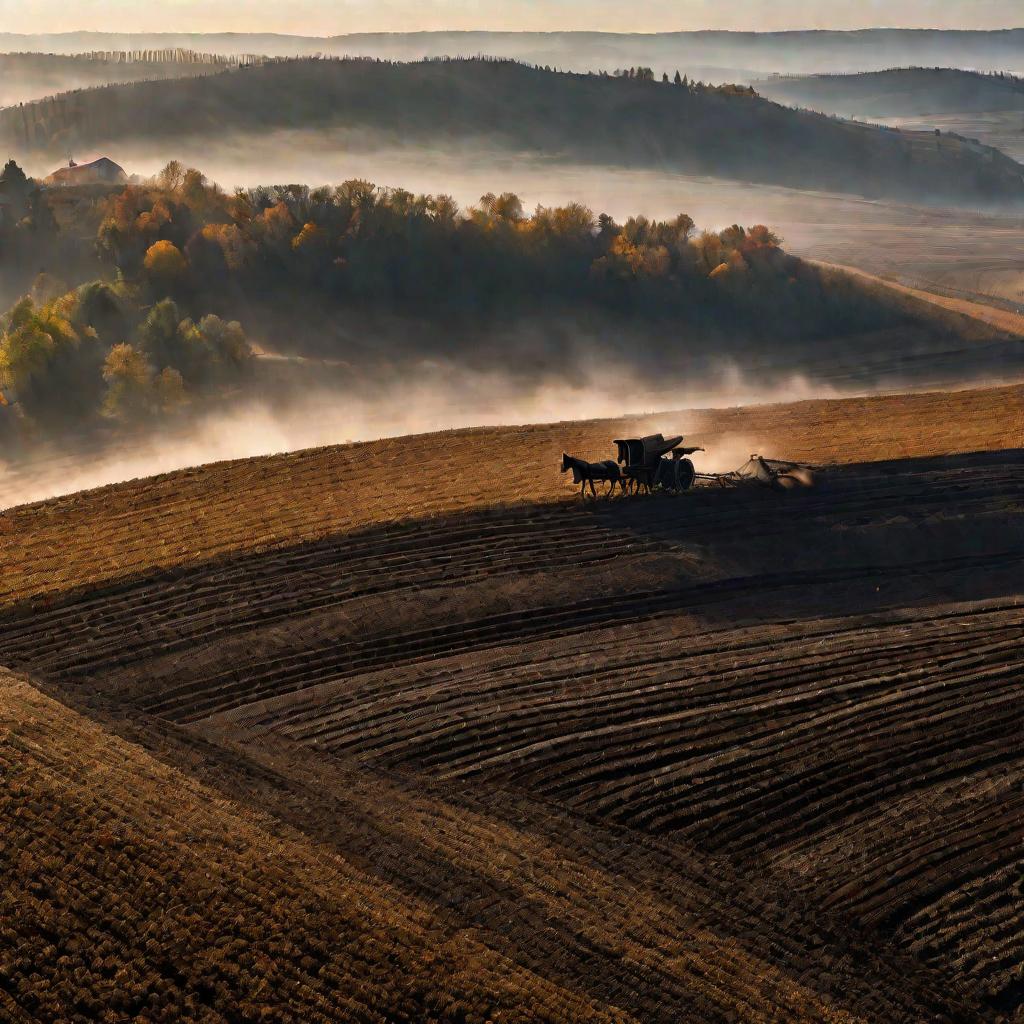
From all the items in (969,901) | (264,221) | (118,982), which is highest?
(264,221)

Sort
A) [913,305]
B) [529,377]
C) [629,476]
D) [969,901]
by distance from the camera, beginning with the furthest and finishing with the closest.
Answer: [913,305] < [529,377] < [629,476] < [969,901]

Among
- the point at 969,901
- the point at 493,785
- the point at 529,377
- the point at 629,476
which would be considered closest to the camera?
the point at 969,901

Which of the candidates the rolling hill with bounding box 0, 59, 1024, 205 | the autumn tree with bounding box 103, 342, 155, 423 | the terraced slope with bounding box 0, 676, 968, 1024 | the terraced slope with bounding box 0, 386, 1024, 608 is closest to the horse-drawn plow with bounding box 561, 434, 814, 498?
the terraced slope with bounding box 0, 386, 1024, 608

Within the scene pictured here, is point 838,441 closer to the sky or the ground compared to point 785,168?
closer to the ground

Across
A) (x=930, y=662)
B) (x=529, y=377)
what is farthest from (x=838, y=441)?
(x=529, y=377)

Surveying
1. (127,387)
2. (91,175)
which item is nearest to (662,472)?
(127,387)

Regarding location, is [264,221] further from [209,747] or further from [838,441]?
[209,747]

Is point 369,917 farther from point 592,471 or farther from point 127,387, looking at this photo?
point 127,387

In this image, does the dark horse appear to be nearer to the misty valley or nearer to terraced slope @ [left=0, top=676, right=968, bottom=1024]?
the misty valley
